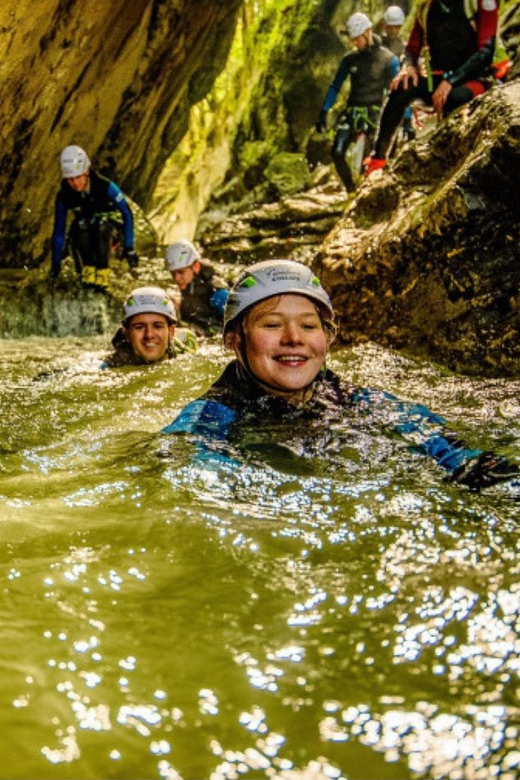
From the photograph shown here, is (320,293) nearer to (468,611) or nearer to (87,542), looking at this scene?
(87,542)

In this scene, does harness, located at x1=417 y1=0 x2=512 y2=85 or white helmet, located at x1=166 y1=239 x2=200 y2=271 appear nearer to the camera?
harness, located at x1=417 y1=0 x2=512 y2=85

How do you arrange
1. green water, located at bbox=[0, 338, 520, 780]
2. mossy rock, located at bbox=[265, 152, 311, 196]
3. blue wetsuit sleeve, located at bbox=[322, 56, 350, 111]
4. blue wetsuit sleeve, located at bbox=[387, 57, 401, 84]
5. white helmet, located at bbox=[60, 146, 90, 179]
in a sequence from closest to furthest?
green water, located at bbox=[0, 338, 520, 780]
white helmet, located at bbox=[60, 146, 90, 179]
blue wetsuit sleeve, located at bbox=[322, 56, 350, 111]
blue wetsuit sleeve, located at bbox=[387, 57, 401, 84]
mossy rock, located at bbox=[265, 152, 311, 196]

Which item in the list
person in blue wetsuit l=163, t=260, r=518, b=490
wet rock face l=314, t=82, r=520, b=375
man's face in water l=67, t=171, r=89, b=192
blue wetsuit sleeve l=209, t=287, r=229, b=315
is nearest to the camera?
person in blue wetsuit l=163, t=260, r=518, b=490

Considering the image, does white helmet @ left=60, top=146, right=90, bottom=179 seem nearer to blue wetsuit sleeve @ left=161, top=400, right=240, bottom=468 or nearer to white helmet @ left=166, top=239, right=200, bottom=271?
white helmet @ left=166, top=239, right=200, bottom=271

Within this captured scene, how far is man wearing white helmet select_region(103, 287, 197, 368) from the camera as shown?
719cm

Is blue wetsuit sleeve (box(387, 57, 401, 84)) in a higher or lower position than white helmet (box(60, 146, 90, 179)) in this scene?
higher

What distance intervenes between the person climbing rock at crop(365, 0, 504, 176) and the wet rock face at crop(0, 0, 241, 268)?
5.35 m

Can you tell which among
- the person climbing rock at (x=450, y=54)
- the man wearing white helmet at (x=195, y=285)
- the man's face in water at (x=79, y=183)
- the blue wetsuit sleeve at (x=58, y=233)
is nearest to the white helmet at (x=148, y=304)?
the man wearing white helmet at (x=195, y=285)

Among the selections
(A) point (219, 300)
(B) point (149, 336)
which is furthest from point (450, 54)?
(B) point (149, 336)

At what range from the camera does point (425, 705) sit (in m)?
1.38

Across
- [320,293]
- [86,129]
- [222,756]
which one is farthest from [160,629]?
[86,129]

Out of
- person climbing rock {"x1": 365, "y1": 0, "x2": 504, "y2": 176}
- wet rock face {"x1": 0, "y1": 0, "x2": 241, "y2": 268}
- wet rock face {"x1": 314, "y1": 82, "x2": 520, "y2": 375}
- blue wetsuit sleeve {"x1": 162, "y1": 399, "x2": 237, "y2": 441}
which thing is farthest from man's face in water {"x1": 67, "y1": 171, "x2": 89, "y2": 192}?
blue wetsuit sleeve {"x1": 162, "y1": 399, "x2": 237, "y2": 441}

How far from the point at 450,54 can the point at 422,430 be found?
5.43m

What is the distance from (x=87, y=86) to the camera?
40.8 ft
